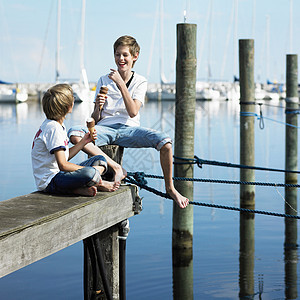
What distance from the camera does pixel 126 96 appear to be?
4832 millimetres

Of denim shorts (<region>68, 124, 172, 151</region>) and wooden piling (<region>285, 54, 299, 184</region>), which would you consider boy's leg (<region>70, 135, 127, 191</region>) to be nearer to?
denim shorts (<region>68, 124, 172, 151</region>)

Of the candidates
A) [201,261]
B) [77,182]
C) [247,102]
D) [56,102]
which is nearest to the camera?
[77,182]

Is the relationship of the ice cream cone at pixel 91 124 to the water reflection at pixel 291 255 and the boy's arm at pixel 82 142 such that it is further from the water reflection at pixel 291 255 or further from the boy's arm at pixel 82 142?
the water reflection at pixel 291 255

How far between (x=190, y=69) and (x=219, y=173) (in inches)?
344

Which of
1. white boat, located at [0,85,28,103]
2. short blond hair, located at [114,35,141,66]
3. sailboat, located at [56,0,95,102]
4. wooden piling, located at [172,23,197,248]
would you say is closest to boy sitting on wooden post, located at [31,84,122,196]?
short blond hair, located at [114,35,141,66]

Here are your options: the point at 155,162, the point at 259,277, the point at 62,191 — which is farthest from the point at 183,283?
the point at 155,162

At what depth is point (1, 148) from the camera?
76.1 feet

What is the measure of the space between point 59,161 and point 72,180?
174 mm

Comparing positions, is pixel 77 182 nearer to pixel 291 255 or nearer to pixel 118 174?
pixel 118 174

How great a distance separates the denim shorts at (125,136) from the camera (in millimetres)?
4789

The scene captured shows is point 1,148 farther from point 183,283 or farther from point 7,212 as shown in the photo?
point 7,212

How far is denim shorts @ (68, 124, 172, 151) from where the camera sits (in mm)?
4789

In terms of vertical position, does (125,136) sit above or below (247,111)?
below

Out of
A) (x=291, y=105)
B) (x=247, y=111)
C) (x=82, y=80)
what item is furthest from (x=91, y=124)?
(x=82, y=80)
